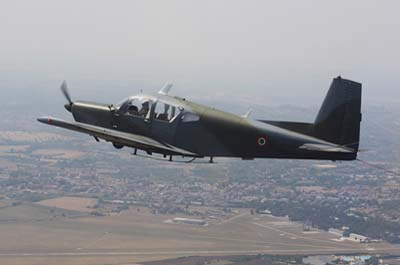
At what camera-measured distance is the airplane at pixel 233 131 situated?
65.6 ft

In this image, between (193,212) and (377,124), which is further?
(377,124)

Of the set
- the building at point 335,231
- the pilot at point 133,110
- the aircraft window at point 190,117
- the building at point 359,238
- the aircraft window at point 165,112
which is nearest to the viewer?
the aircraft window at point 190,117

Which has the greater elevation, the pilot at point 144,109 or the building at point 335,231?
the pilot at point 144,109

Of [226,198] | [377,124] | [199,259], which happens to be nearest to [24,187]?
[226,198]

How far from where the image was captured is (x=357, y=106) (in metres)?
20.0

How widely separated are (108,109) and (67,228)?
144 feet

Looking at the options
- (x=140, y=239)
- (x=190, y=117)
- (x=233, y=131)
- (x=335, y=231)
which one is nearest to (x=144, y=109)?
(x=190, y=117)

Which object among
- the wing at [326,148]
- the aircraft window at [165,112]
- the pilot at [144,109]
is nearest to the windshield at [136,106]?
the pilot at [144,109]

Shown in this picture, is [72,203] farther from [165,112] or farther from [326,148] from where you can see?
[326,148]

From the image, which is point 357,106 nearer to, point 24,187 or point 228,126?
point 228,126

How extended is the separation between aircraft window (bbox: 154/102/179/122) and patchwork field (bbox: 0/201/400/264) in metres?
33.5

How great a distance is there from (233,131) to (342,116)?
2954mm

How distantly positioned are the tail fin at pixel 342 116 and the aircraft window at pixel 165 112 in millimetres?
3933

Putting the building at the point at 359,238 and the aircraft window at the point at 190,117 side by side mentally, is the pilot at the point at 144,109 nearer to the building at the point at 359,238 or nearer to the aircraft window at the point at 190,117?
the aircraft window at the point at 190,117
